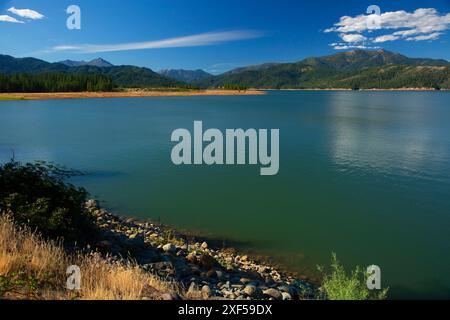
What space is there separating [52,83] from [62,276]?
180 meters

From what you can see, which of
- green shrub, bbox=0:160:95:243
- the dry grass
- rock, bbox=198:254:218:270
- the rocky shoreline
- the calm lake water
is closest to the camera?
the dry grass

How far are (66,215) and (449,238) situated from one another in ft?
55.6

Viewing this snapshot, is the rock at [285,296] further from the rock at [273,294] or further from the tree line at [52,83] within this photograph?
the tree line at [52,83]

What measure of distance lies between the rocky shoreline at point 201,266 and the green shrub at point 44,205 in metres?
0.98

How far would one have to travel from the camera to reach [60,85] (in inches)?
6442

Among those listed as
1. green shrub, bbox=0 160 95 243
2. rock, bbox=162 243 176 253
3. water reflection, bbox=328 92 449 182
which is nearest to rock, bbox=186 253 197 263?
rock, bbox=162 243 176 253

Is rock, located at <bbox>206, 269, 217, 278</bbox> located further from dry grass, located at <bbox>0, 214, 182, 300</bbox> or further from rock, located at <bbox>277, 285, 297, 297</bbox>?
dry grass, located at <bbox>0, 214, 182, 300</bbox>

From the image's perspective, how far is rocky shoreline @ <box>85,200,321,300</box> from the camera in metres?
9.80

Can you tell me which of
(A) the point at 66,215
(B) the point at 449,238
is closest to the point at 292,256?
(B) the point at 449,238

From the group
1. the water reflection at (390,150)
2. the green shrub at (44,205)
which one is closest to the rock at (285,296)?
the green shrub at (44,205)

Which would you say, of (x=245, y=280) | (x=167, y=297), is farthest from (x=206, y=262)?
(x=167, y=297)

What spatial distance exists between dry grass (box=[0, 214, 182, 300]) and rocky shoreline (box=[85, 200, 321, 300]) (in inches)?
55.9

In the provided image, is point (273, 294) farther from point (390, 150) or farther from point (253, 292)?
point (390, 150)

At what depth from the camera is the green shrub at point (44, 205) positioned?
33.7 feet
